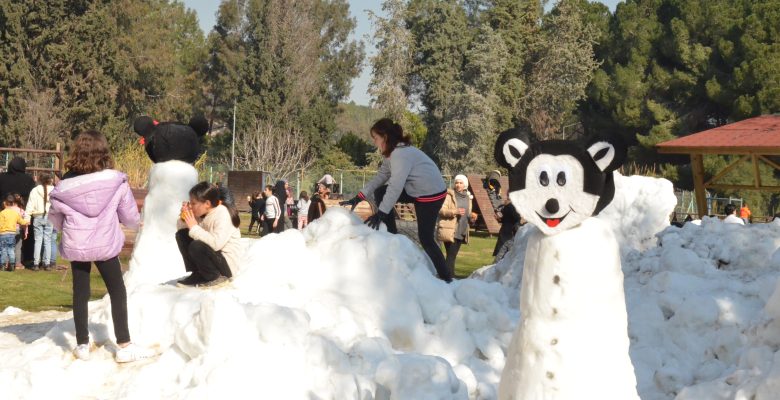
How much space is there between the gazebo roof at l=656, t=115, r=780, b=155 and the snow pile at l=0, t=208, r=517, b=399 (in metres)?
9.76

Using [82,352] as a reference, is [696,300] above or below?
above

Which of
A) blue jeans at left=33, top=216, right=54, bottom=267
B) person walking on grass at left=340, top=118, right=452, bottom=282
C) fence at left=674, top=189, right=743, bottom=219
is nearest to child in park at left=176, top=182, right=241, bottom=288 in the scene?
person walking on grass at left=340, top=118, right=452, bottom=282

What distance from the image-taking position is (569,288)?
3.89m

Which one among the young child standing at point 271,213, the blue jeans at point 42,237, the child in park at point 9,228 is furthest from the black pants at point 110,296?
the young child standing at point 271,213

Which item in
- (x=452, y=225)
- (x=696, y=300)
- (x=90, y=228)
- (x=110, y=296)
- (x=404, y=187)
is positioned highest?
(x=404, y=187)

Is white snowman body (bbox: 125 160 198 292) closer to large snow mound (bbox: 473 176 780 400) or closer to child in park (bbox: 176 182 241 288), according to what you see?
child in park (bbox: 176 182 241 288)

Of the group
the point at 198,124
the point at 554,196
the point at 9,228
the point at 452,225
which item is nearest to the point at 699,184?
the point at 452,225

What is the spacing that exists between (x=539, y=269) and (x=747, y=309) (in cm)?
412

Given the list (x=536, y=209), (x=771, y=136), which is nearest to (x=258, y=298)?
(x=536, y=209)

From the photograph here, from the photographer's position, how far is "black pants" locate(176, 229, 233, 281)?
22.0ft

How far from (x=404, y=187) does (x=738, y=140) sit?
964cm

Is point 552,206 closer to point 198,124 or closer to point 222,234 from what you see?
point 222,234

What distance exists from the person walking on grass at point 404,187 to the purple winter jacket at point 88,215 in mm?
2402

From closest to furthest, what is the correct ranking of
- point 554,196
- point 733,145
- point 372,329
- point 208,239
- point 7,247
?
point 554,196
point 372,329
point 208,239
point 7,247
point 733,145
